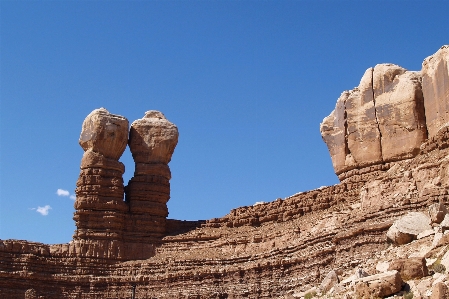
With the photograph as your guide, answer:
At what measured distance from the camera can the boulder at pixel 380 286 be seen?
603 inches

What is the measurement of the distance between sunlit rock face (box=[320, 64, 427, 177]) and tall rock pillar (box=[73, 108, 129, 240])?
12.8 meters

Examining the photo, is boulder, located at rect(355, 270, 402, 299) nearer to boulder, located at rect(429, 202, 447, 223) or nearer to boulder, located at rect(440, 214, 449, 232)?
boulder, located at rect(440, 214, 449, 232)

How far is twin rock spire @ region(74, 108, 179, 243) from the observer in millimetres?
43688

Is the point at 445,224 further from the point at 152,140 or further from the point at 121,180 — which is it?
the point at 152,140

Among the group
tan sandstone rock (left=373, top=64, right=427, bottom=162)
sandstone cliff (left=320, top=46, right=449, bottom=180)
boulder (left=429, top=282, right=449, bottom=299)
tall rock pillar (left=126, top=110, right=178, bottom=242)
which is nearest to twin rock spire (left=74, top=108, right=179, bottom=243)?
tall rock pillar (left=126, top=110, right=178, bottom=242)

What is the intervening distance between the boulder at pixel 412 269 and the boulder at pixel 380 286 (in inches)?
23.8

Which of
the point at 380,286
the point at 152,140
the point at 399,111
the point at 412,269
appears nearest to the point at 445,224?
the point at 412,269

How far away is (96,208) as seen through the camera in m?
43.9

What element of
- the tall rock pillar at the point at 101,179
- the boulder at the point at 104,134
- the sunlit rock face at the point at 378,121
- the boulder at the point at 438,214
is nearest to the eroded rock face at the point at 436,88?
the sunlit rock face at the point at 378,121

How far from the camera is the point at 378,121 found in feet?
132

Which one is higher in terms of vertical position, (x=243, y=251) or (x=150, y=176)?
(x=150, y=176)

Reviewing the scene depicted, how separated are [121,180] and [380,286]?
103ft

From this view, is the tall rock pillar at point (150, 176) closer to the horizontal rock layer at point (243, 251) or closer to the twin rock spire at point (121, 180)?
the twin rock spire at point (121, 180)

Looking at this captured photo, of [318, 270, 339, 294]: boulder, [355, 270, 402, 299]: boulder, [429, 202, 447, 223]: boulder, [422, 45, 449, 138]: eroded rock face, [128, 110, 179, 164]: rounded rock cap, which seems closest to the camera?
[355, 270, 402, 299]: boulder
